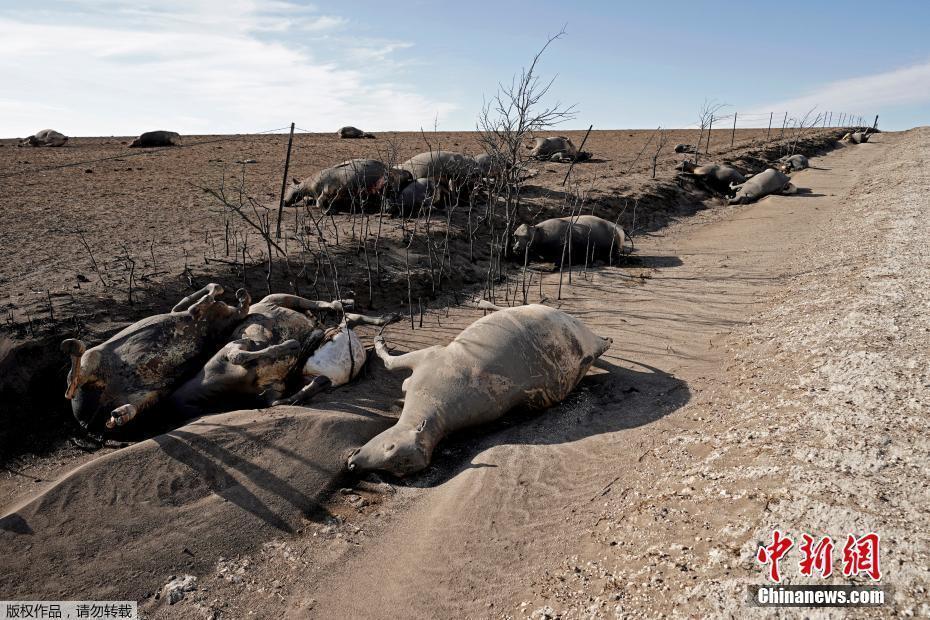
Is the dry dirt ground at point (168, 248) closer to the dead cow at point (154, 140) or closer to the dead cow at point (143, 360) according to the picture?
the dead cow at point (143, 360)

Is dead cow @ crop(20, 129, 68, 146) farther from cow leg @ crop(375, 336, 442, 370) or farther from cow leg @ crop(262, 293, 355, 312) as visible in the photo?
cow leg @ crop(375, 336, 442, 370)

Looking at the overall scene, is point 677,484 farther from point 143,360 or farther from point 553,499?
point 143,360

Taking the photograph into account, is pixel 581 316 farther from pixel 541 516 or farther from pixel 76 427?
pixel 76 427

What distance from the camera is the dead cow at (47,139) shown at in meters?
19.3

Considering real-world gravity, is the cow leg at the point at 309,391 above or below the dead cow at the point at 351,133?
below

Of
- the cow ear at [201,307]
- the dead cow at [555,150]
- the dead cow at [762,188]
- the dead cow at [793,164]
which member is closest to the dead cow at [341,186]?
the cow ear at [201,307]

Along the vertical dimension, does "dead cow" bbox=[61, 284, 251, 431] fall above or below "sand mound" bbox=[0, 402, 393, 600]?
above

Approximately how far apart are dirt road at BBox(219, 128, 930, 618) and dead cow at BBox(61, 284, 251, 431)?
205 centimetres

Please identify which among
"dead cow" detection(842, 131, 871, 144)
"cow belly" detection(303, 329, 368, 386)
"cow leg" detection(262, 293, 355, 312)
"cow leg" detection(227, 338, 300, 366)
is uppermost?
"dead cow" detection(842, 131, 871, 144)

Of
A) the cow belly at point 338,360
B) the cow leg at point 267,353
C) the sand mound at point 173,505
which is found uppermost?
the cow leg at point 267,353

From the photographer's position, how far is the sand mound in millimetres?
3557

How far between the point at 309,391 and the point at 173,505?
1.41 metres

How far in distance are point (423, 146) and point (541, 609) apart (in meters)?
19.6

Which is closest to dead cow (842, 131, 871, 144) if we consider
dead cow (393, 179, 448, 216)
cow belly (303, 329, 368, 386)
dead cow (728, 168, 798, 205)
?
dead cow (728, 168, 798, 205)
